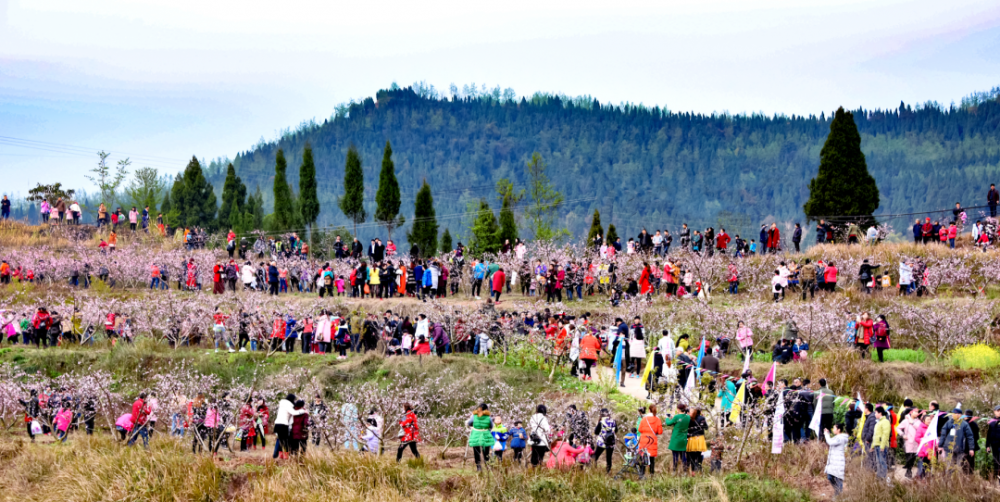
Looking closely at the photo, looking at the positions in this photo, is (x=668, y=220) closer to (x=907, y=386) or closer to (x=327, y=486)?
(x=907, y=386)

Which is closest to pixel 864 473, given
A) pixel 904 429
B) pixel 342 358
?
pixel 904 429

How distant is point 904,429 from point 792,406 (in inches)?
71.4

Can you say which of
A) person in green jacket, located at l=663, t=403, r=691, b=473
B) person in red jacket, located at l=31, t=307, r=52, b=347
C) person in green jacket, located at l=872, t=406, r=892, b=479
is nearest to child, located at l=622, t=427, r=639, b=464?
person in green jacket, located at l=663, t=403, r=691, b=473

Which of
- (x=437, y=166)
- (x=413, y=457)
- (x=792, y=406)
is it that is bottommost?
(x=413, y=457)

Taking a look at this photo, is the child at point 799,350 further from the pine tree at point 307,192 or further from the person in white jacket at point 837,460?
the pine tree at point 307,192

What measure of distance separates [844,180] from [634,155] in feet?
350

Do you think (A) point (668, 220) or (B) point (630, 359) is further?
(A) point (668, 220)

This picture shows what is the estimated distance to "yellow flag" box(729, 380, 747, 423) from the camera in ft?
47.8

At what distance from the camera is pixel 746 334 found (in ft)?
67.3

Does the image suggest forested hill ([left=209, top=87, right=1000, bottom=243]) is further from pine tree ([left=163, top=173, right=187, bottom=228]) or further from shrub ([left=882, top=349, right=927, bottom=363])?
shrub ([left=882, top=349, right=927, bottom=363])

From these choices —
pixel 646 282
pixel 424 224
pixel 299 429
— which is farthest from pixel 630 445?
pixel 424 224

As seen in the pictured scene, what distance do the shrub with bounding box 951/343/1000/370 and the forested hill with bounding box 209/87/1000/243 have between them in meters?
90.4

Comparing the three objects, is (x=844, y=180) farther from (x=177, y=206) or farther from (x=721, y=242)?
(x=177, y=206)

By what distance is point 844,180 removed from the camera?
3688 centimetres
